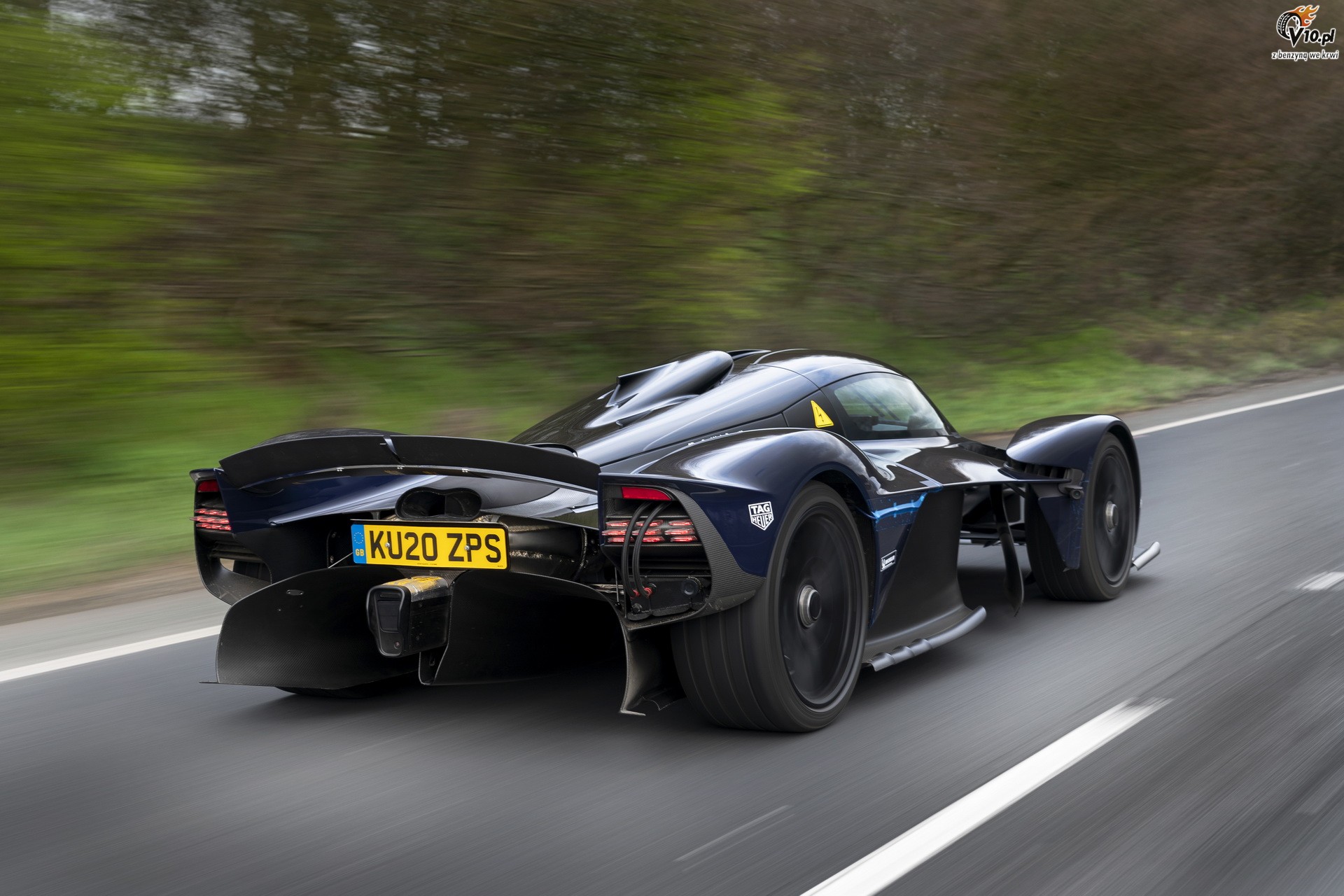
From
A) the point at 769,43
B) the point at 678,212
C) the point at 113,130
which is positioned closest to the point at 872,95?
the point at 769,43

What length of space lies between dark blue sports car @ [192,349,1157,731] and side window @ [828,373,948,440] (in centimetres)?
1

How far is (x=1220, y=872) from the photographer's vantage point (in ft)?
8.86

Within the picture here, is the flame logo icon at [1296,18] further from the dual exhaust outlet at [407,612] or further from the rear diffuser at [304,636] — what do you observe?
the dual exhaust outlet at [407,612]

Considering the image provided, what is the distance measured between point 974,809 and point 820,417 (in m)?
1.58

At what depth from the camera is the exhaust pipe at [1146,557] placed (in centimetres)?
566

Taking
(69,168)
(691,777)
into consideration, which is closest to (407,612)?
(691,777)

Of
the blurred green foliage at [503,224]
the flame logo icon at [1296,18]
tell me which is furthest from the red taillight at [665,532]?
the flame logo icon at [1296,18]

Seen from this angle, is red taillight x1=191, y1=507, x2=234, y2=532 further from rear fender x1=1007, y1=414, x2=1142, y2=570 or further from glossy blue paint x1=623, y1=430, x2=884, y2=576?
rear fender x1=1007, y1=414, x2=1142, y2=570

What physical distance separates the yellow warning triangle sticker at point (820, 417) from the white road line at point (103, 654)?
2.60 m

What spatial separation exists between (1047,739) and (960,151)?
56.9 feet

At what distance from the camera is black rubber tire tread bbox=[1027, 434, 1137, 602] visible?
5.15m

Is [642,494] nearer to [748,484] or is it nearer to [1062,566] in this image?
[748,484]

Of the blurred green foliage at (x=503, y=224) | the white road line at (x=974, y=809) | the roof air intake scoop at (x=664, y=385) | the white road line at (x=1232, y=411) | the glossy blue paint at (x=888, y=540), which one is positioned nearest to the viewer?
the white road line at (x=974, y=809)

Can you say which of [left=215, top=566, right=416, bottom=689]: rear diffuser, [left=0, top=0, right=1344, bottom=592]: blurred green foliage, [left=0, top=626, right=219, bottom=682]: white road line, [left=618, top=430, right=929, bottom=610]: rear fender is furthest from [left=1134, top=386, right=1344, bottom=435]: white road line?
[left=215, top=566, right=416, bottom=689]: rear diffuser
